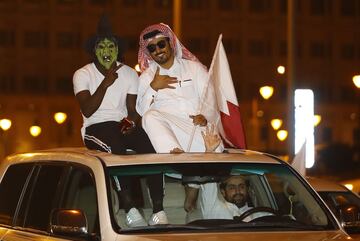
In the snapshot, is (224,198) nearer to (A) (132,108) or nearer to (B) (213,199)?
(B) (213,199)

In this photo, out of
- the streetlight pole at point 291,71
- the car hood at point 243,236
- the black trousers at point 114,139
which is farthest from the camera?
the streetlight pole at point 291,71

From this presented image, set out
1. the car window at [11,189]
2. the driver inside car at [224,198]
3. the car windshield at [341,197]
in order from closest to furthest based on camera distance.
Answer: the driver inside car at [224,198] → the car window at [11,189] → the car windshield at [341,197]

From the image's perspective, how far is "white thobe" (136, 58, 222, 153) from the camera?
8938 mm

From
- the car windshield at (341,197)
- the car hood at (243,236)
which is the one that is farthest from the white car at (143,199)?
the car windshield at (341,197)

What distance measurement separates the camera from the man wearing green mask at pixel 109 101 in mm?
9305

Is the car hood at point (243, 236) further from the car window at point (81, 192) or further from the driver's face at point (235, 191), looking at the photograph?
the driver's face at point (235, 191)

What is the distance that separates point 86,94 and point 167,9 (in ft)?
→ 280

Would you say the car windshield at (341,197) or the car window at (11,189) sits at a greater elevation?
the car window at (11,189)

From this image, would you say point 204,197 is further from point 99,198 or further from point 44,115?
point 44,115

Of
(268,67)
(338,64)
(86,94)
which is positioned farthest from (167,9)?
(86,94)

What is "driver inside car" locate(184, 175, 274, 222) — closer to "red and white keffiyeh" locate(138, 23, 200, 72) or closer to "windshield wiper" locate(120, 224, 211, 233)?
"windshield wiper" locate(120, 224, 211, 233)

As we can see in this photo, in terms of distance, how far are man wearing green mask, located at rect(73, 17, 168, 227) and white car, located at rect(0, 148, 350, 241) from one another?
57 centimetres

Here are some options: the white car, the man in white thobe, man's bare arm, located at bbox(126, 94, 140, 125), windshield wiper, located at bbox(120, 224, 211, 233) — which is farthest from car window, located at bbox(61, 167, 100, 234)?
man's bare arm, located at bbox(126, 94, 140, 125)

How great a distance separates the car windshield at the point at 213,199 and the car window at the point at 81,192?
0.17m
